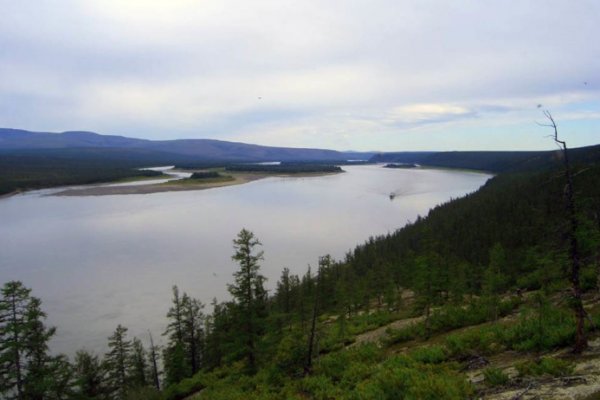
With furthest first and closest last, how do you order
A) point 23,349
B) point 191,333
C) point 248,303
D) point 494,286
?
point 191,333
point 494,286
point 23,349
point 248,303

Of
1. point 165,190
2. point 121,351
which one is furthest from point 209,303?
point 165,190

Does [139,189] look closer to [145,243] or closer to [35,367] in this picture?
[145,243]

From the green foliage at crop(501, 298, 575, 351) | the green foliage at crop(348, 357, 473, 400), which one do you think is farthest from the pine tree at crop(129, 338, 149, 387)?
the green foliage at crop(501, 298, 575, 351)

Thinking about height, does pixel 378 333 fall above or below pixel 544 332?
below

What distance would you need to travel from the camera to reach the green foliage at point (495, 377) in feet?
34.3

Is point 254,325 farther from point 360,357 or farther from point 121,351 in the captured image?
point 121,351

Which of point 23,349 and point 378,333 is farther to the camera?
point 378,333

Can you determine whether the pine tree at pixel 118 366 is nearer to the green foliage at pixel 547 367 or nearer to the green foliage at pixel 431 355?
the green foliage at pixel 431 355

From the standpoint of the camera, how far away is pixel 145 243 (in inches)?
2844

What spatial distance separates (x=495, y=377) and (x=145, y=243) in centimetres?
6938

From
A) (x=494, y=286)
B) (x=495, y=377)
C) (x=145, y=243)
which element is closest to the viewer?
(x=495, y=377)

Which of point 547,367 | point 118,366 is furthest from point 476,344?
point 118,366

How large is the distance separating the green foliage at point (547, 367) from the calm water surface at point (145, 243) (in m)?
34.1

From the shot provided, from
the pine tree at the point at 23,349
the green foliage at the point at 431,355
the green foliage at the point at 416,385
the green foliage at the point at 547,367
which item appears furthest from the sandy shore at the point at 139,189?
the green foliage at the point at 547,367
